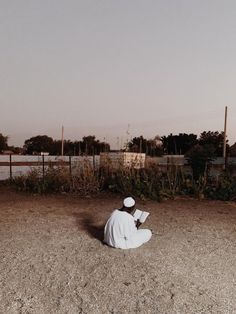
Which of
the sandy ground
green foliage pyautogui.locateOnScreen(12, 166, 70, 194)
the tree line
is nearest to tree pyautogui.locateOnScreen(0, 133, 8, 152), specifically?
the tree line

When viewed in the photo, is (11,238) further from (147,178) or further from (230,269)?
(147,178)

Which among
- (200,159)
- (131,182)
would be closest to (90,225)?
(131,182)

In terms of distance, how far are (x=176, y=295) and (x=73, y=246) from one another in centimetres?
197

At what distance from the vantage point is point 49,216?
26.6ft

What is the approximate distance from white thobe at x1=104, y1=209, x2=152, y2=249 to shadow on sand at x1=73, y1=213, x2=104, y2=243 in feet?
1.57

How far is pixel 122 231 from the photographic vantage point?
6172 mm

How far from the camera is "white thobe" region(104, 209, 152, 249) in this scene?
242 inches

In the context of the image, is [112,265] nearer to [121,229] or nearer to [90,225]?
[121,229]

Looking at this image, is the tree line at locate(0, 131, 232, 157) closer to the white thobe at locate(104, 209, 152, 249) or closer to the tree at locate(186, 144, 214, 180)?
the tree at locate(186, 144, 214, 180)

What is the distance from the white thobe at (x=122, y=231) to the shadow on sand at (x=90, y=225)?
18.8 inches

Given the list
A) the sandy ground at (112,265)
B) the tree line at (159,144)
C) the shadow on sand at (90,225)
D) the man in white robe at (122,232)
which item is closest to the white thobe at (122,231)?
the man in white robe at (122,232)

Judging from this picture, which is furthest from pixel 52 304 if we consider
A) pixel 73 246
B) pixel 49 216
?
pixel 49 216

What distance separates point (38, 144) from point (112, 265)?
3218 centimetres

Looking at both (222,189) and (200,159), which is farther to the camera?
(200,159)
